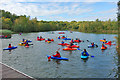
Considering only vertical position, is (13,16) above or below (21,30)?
above

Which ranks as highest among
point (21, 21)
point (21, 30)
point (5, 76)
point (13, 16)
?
point (13, 16)

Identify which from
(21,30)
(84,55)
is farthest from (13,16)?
(84,55)

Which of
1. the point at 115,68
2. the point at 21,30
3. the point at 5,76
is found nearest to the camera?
the point at 5,76

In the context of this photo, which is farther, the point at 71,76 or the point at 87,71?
the point at 87,71

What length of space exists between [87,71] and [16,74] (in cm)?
810

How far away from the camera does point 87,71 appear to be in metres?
14.1

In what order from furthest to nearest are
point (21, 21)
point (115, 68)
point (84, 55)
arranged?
point (21, 21) → point (84, 55) → point (115, 68)

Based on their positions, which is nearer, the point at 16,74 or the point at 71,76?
the point at 16,74

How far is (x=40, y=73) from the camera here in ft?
43.5

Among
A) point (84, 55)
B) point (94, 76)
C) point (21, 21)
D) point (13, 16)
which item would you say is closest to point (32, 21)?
point (21, 21)

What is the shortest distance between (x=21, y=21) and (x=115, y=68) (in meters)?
90.2

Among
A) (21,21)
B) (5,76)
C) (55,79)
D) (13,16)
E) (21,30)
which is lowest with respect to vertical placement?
(55,79)

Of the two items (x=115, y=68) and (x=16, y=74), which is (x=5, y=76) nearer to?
(x=16, y=74)

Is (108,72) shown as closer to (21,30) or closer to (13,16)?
(21,30)
